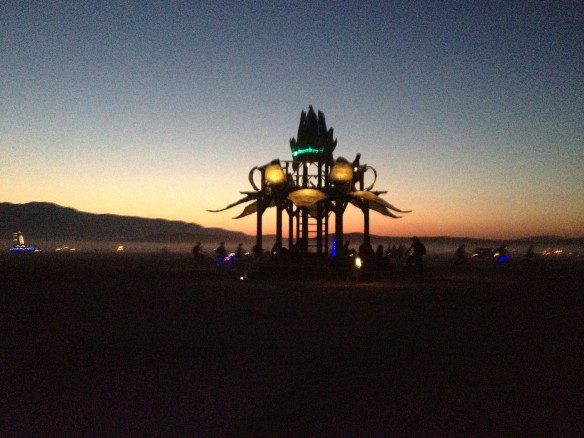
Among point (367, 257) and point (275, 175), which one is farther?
point (275, 175)

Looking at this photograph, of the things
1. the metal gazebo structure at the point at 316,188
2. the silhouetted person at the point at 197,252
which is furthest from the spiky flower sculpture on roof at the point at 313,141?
the silhouetted person at the point at 197,252

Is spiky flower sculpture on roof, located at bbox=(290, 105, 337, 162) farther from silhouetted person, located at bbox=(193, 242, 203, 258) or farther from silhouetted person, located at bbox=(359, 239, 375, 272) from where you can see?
silhouetted person, located at bbox=(193, 242, 203, 258)

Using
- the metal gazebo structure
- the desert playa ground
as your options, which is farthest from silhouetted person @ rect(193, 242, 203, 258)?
the desert playa ground

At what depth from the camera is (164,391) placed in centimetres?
695

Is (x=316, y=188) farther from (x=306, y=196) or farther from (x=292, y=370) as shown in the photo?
(x=292, y=370)

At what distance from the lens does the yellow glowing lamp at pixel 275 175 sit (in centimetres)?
2981

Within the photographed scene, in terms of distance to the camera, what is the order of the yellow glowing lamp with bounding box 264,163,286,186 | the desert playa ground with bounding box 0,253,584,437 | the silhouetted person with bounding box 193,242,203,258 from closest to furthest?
1. the desert playa ground with bounding box 0,253,584,437
2. the yellow glowing lamp with bounding box 264,163,286,186
3. the silhouetted person with bounding box 193,242,203,258

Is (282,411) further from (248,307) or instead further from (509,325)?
(248,307)

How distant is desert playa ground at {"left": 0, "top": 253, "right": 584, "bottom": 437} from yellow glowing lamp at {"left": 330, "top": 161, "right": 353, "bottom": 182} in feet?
44.5

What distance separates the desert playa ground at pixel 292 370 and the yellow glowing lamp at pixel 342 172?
13.6 metres

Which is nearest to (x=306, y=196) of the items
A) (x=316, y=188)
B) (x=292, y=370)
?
(x=316, y=188)

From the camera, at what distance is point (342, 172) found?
94.7 feet

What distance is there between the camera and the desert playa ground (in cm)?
586

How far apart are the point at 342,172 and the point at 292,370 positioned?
840 inches
